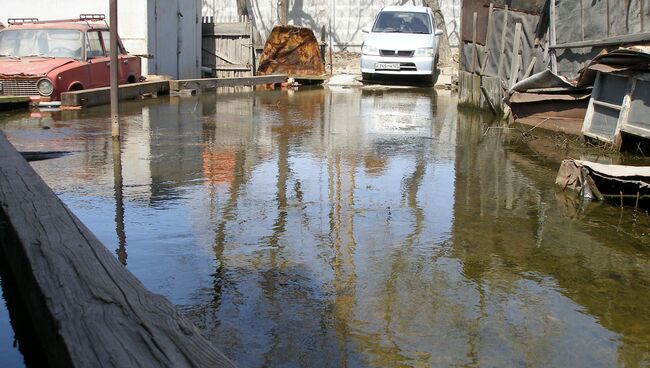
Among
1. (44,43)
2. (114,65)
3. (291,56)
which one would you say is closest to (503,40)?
(114,65)

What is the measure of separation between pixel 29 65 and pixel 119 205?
837 centimetres

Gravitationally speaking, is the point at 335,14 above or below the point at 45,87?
above

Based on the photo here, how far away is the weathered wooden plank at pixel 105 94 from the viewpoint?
13148mm

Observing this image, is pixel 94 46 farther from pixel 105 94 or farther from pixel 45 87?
pixel 45 87

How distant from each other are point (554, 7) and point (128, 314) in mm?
11052

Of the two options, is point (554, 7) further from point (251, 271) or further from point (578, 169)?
point (251, 271)

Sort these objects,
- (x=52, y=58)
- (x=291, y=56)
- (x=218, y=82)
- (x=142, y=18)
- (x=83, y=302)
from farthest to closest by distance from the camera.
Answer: (x=291, y=56) < (x=142, y=18) < (x=218, y=82) < (x=52, y=58) < (x=83, y=302)

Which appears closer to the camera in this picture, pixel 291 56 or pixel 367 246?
pixel 367 246

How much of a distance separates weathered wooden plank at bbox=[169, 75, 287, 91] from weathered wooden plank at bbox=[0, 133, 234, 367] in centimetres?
1325

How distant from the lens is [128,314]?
2754 mm

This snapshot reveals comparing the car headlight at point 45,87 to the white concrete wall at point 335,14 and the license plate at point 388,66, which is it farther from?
the white concrete wall at point 335,14

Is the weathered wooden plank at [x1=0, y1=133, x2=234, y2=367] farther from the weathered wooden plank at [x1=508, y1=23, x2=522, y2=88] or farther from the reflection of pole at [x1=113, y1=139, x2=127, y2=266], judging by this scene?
the weathered wooden plank at [x1=508, y1=23, x2=522, y2=88]

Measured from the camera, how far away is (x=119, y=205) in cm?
635

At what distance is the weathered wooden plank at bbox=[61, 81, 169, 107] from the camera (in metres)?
13.1
